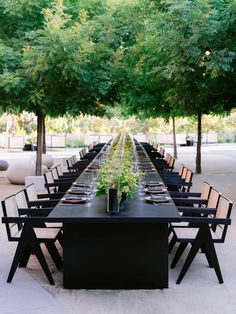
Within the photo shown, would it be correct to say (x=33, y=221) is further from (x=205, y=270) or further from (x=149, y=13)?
(x=149, y=13)

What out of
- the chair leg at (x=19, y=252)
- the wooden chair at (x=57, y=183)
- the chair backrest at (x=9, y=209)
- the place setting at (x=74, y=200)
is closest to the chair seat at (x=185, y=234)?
the place setting at (x=74, y=200)

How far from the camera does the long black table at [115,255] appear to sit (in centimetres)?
643

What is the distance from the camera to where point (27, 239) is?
666 cm

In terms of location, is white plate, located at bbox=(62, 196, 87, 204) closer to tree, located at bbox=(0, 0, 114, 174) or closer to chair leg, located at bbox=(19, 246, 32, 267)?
chair leg, located at bbox=(19, 246, 32, 267)

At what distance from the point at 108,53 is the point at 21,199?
8.55m

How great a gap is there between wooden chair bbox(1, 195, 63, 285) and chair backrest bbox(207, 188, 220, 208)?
211 centimetres

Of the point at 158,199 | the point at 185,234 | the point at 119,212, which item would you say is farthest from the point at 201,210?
the point at 119,212

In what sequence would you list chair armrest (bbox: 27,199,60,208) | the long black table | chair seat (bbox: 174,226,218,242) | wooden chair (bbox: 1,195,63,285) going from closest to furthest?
1. the long black table
2. wooden chair (bbox: 1,195,63,285)
3. chair seat (bbox: 174,226,218,242)
4. chair armrest (bbox: 27,199,60,208)

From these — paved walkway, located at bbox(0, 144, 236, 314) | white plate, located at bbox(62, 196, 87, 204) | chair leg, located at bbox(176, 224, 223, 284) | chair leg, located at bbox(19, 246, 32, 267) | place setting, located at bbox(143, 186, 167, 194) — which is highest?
place setting, located at bbox(143, 186, 167, 194)

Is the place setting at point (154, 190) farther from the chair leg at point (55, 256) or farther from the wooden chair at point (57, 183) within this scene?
the wooden chair at point (57, 183)

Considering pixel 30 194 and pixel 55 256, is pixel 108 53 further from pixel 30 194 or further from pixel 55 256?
pixel 55 256

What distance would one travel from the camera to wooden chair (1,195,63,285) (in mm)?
6625

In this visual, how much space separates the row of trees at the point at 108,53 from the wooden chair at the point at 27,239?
478 centimetres

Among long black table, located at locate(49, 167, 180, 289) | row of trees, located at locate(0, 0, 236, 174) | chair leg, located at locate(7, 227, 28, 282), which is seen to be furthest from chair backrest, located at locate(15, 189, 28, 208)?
row of trees, located at locate(0, 0, 236, 174)
